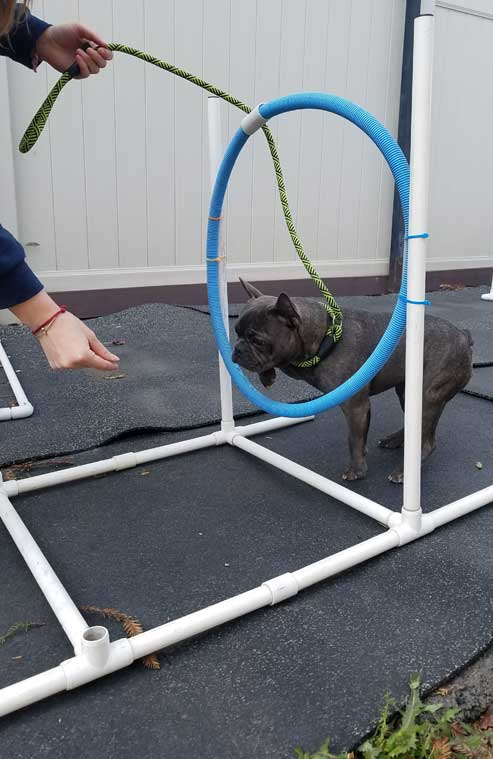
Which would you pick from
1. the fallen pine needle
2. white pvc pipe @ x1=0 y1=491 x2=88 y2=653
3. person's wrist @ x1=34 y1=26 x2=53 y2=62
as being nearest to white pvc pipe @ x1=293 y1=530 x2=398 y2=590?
the fallen pine needle

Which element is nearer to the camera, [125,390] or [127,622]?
[127,622]

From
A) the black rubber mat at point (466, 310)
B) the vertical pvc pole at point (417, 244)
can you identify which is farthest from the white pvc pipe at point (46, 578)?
the black rubber mat at point (466, 310)

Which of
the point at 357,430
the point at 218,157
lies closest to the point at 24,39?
the point at 218,157

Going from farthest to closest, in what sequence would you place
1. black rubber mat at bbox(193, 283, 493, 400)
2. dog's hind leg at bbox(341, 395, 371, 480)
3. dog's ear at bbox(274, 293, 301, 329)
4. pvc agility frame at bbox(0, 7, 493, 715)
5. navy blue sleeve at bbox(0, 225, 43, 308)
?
1. black rubber mat at bbox(193, 283, 493, 400)
2. dog's hind leg at bbox(341, 395, 371, 480)
3. dog's ear at bbox(274, 293, 301, 329)
4. pvc agility frame at bbox(0, 7, 493, 715)
5. navy blue sleeve at bbox(0, 225, 43, 308)

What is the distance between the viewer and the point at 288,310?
6.03 ft

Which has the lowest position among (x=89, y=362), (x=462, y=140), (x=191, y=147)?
(x=89, y=362)

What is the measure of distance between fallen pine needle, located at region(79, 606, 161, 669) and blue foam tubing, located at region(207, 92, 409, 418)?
70 centimetres

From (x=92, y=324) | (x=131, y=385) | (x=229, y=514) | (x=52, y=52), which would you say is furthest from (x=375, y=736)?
(x=92, y=324)

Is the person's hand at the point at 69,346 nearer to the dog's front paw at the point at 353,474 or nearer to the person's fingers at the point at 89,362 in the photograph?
the person's fingers at the point at 89,362

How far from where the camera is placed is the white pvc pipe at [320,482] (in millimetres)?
1724

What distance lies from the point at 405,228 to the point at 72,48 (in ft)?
3.54

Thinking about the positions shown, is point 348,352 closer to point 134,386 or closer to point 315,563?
point 315,563

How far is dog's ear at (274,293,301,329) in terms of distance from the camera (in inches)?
71.6

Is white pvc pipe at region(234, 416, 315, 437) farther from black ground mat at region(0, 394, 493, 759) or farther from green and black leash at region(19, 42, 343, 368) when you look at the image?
green and black leash at region(19, 42, 343, 368)
